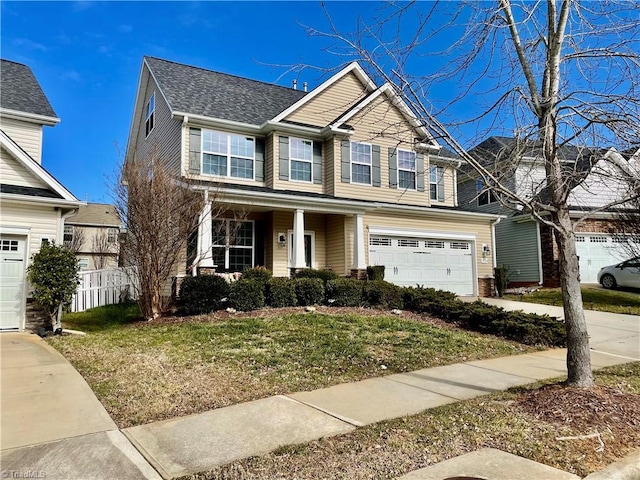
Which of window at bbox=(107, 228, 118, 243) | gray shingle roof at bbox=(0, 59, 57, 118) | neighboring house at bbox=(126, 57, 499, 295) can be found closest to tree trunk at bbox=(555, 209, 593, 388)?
neighboring house at bbox=(126, 57, 499, 295)

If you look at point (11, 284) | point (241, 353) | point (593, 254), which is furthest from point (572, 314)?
point (593, 254)

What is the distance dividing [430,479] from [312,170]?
48.6ft

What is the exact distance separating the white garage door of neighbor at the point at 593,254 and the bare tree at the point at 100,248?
84.8 feet

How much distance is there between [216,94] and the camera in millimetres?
17656

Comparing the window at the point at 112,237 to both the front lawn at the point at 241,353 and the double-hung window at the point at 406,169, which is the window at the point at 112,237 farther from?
the double-hung window at the point at 406,169

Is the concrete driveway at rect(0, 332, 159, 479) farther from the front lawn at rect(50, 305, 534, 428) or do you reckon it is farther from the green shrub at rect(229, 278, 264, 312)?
the green shrub at rect(229, 278, 264, 312)

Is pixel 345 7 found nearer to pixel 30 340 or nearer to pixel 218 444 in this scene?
pixel 218 444

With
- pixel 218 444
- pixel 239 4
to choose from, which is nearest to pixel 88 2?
pixel 239 4

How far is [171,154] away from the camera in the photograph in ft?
53.7

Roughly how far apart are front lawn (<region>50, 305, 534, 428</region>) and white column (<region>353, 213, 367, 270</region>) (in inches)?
161

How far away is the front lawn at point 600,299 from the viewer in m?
14.6

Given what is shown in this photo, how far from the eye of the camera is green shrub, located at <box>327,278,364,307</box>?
13.1 metres

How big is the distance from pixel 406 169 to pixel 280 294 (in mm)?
9259

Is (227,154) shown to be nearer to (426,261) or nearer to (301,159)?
(301,159)
